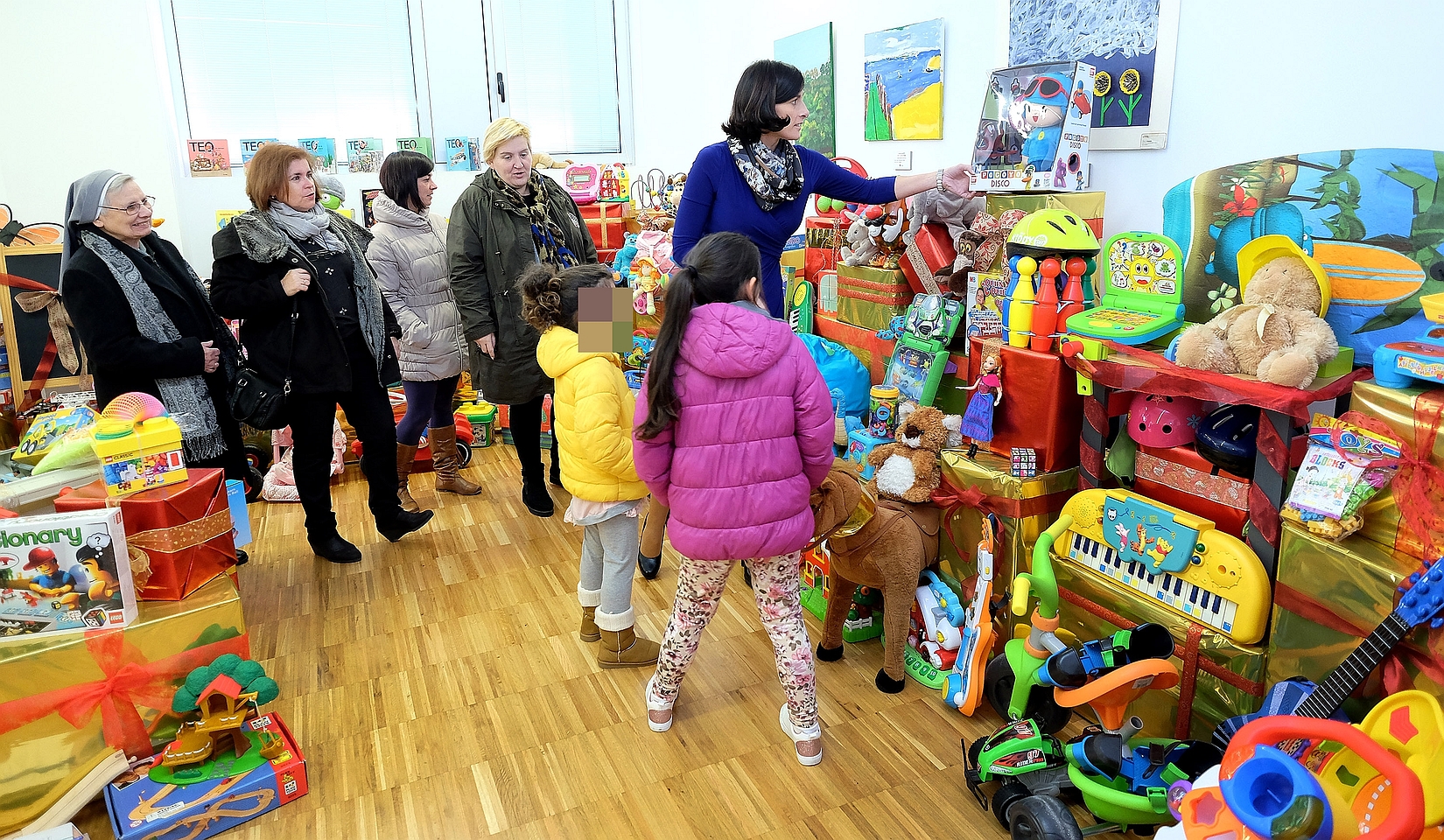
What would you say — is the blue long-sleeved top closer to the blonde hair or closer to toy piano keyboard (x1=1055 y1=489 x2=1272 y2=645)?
the blonde hair

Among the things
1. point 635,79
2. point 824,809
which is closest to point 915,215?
point 824,809

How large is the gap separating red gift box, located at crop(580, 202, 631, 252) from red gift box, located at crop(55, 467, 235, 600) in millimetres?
2911

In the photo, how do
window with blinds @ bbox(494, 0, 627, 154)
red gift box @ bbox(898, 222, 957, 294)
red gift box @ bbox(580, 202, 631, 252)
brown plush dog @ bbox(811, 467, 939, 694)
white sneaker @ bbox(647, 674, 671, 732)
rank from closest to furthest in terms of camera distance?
1. white sneaker @ bbox(647, 674, 671, 732)
2. brown plush dog @ bbox(811, 467, 939, 694)
3. red gift box @ bbox(898, 222, 957, 294)
4. red gift box @ bbox(580, 202, 631, 252)
5. window with blinds @ bbox(494, 0, 627, 154)

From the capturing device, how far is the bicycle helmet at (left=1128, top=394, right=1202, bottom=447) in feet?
6.56

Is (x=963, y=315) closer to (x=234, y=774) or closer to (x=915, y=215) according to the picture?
(x=915, y=215)

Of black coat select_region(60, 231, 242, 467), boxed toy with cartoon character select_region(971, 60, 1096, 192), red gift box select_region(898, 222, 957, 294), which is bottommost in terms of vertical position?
black coat select_region(60, 231, 242, 467)

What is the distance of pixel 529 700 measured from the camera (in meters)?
2.44

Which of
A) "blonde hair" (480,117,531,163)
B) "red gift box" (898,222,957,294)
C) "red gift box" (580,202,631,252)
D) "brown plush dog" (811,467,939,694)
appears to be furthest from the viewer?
"red gift box" (580,202,631,252)

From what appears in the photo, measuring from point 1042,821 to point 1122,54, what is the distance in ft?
6.50

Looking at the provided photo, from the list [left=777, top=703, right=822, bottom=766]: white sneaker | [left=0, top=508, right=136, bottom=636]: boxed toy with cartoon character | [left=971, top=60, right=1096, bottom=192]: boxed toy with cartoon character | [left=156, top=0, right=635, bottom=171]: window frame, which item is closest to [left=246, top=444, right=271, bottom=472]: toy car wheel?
[left=156, top=0, right=635, bottom=171]: window frame

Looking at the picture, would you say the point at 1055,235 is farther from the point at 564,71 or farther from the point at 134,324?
the point at 564,71

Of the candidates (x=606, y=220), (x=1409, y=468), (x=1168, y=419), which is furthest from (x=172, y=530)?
(x=606, y=220)

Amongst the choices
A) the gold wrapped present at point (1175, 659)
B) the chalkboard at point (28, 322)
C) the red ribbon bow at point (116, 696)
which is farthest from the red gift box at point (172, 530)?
the chalkboard at point (28, 322)

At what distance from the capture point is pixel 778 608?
2.11m
